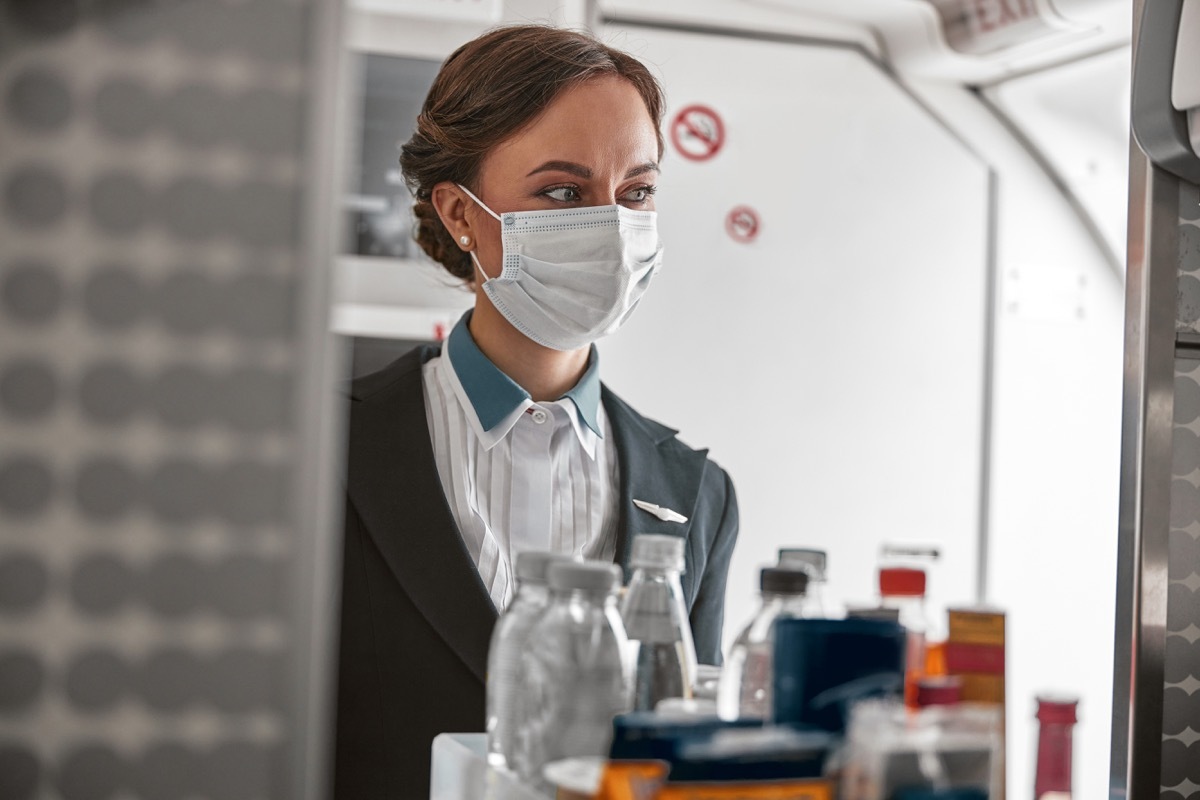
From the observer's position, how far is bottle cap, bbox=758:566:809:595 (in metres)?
0.94

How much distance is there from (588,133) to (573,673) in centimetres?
91

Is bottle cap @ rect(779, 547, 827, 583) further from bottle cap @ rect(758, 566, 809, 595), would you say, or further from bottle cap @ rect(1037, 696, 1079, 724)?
bottle cap @ rect(1037, 696, 1079, 724)

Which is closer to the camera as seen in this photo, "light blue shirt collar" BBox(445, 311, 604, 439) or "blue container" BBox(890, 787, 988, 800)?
"blue container" BBox(890, 787, 988, 800)

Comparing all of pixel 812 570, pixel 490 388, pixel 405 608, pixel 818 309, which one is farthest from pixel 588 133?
pixel 818 309

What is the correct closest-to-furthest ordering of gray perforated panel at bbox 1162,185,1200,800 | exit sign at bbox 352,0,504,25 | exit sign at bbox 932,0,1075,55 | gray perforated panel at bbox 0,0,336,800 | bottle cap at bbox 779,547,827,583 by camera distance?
gray perforated panel at bbox 0,0,336,800, bottle cap at bbox 779,547,827,583, gray perforated panel at bbox 1162,185,1200,800, exit sign at bbox 352,0,504,25, exit sign at bbox 932,0,1075,55

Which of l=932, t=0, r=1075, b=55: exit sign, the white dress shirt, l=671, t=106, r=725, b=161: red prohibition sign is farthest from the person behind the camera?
l=671, t=106, r=725, b=161: red prohibition sign

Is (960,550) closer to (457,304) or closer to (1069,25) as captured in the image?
(1069,25)

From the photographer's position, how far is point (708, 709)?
3.10 feet

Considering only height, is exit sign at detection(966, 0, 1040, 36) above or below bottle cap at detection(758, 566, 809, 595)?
above

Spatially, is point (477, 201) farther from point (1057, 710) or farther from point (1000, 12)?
point (1000, 12)

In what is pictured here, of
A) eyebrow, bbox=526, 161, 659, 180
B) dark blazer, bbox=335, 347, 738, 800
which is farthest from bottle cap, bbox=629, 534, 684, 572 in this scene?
eyebrow, bbox=526, 161, 659, 180

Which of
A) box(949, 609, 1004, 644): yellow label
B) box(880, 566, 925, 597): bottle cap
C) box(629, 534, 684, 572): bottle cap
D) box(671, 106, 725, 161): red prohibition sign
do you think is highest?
box(671, 106, 725, 161): red prohibition sign

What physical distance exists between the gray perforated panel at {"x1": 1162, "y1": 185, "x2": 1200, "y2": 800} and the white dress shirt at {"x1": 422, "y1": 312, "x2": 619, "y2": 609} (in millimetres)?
642

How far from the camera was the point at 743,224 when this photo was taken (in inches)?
115
